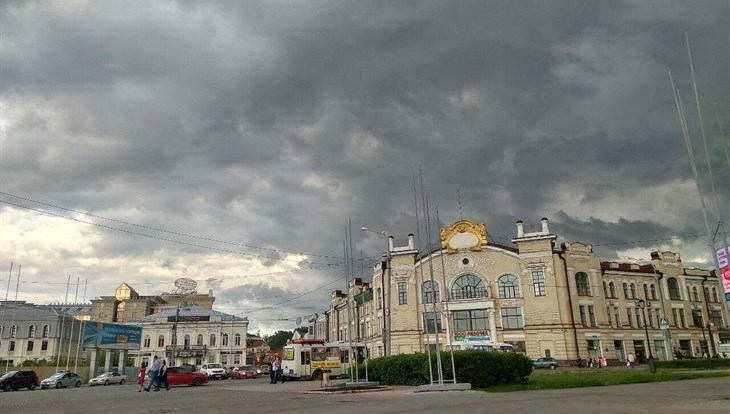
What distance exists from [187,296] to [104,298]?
734 inches

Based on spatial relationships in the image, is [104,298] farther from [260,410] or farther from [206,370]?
[260,410]

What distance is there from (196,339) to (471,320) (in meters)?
55.7

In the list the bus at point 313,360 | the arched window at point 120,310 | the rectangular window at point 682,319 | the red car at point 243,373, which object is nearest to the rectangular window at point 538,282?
the rectangular window at point 682,319

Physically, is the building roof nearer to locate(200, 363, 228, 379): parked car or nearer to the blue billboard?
the blue billboard

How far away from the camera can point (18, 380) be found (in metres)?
43.7

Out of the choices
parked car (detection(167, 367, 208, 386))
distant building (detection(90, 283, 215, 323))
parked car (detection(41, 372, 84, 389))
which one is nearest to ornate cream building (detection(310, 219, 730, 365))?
parked car (detection(167, 367, 208, 386))

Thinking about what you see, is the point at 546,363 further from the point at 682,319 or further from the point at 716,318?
the point at 716,318

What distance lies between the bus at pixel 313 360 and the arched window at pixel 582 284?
2870 centimetres

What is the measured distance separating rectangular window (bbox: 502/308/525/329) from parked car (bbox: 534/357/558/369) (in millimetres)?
5048

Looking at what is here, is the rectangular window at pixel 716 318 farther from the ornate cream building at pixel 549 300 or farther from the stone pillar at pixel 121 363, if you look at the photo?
the stone pillar at pixel 121 363

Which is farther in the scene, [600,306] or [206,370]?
[600,306]

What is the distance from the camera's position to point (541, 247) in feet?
199

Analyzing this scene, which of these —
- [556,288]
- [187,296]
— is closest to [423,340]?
[556,288]

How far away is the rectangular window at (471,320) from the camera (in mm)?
60406
